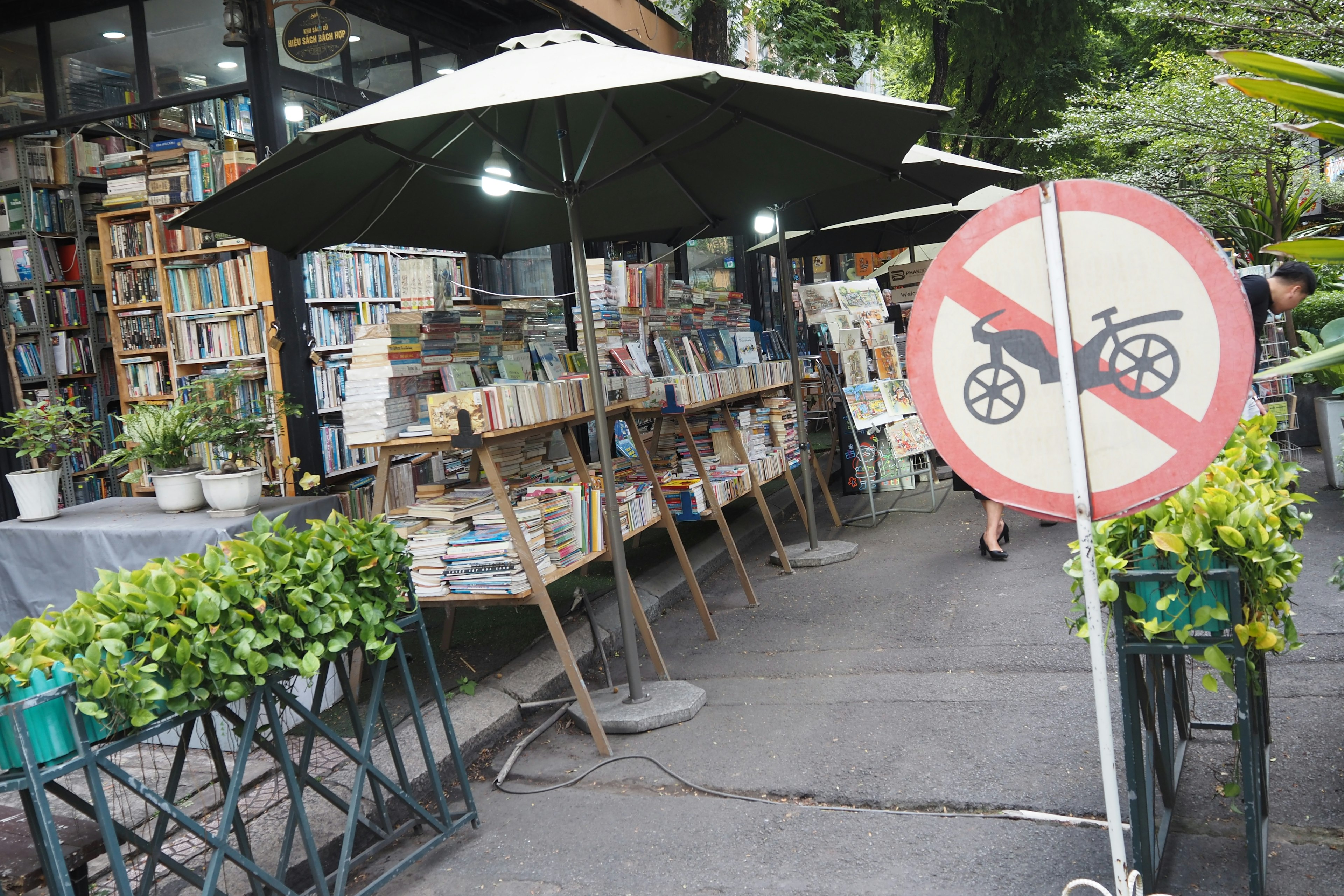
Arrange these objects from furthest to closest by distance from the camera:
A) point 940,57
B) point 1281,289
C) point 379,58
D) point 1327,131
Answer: point 940,57, point 379,58, point 1281,289, point 1327,131

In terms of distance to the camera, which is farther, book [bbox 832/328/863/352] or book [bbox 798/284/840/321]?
book [bbox 798/284/840/321]

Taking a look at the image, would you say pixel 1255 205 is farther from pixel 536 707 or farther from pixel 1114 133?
pixel 536 707

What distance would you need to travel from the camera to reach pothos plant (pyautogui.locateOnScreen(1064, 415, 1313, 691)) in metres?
2.29

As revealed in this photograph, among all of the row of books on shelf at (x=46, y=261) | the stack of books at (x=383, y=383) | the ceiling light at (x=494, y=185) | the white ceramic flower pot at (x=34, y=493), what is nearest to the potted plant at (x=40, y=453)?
the white ceramic flower pot at (x=34, y=493)

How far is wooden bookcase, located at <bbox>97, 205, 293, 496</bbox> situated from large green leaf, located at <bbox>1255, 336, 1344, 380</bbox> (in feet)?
18.0

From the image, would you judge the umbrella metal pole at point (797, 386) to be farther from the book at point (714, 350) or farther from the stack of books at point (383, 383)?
the stack of books at point (383, 383)

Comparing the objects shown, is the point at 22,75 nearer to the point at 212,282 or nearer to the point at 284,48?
the point at 212,282

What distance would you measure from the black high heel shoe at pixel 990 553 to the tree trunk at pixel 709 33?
5233 mm

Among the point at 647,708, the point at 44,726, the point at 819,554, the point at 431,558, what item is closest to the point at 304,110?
the point at 431,558

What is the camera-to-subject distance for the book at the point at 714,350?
289 inches

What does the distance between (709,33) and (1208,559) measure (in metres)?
8.37

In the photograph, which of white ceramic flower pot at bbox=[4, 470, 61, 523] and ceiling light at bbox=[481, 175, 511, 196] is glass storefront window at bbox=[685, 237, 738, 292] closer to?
ceiling light at bbox=[481, 175, 511, 196]

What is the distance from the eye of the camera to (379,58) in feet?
23.1

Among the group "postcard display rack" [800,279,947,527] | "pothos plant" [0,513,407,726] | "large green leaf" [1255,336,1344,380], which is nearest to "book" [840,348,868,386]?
"postcard display rack" [800,279,947,527]
